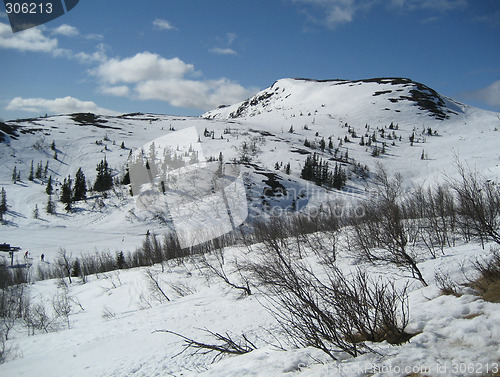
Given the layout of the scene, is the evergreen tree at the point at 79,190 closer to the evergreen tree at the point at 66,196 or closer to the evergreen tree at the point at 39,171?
the evergreen tree at the point at 66,196

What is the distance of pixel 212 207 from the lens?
49.7m

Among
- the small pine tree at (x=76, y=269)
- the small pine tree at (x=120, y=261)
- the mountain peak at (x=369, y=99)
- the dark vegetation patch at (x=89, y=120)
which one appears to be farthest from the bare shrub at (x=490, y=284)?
the mountain peak at (x=369, y=99)

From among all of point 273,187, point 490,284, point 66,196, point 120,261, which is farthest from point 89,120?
point 490,284

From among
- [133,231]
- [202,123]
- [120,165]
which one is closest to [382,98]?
[202,123]

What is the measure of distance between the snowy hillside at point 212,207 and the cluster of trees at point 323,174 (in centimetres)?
39

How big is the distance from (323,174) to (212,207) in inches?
1191

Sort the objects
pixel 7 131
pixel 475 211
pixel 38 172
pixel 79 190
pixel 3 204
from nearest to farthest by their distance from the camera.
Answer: pixel 475 211 < pixel 3 204 < pixel 79 190 < pixel 38 172 < pixel 7 131

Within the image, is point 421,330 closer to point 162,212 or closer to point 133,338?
point 133,338

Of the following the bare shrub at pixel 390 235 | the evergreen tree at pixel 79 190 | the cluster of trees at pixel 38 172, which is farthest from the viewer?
the cluster of trees at pixel 38 172

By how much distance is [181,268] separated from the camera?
28.5 meters

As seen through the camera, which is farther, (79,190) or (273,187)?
(273,187)

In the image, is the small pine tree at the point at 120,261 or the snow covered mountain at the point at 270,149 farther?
the snow covered mountain at the point at 270,149

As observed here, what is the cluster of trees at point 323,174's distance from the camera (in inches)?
2483

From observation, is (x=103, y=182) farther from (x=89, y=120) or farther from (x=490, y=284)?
(x=490, y=284)
